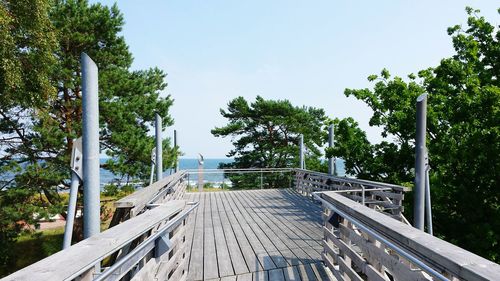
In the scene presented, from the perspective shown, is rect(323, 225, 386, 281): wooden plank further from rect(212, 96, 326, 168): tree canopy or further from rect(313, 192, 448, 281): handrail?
rect(212, 96, 326, 168): tree canopy

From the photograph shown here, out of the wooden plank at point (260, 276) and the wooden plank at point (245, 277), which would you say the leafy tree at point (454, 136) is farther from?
the wooden plank at point (245, 277)

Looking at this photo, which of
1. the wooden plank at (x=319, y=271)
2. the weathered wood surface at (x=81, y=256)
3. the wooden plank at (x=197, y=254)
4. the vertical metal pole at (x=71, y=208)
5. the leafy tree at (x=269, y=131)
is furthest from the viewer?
the leafy tree at (x=269, y=131)

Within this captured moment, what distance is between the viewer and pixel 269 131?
24.9 metres

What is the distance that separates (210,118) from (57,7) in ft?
47.0

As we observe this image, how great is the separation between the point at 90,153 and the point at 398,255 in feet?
8.46

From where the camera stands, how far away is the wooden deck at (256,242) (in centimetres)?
403

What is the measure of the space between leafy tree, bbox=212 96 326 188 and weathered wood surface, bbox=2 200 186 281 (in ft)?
71.3

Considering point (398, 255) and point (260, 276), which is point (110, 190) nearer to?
point (260, 276)

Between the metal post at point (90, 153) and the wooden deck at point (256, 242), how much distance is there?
1626mm

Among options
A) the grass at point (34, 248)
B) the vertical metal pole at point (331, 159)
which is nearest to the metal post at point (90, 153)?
the vertical metal pole at point (331, 159)

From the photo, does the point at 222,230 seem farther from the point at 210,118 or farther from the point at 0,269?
the point at 210,118

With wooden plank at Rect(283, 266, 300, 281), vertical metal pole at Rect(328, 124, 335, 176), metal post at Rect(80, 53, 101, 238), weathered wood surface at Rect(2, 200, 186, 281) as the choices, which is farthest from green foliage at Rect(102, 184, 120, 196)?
weathered wood surface at Rect(2, 200, 186, 281)

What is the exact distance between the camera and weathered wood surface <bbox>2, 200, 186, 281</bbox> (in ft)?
3.65

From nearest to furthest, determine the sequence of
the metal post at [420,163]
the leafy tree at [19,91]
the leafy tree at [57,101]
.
→ 1. the metal post at [420,163]
2. the leafy tree at [19,91]
3. the leafy tree at [57,101]
